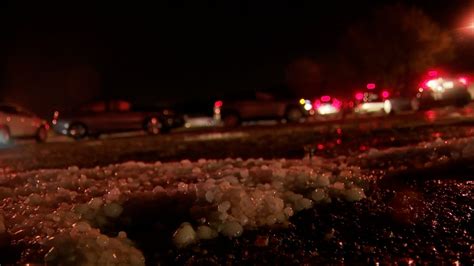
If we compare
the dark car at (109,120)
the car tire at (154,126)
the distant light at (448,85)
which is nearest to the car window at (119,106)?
the dark car at (109,120)

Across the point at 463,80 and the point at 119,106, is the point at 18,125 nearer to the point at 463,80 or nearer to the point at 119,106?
the point at 119,106

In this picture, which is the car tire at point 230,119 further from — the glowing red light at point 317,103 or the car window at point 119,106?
the glowing red light at point 317,103

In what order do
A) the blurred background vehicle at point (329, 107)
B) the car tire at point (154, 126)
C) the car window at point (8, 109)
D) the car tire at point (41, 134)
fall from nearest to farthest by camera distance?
the car window at point (8, 109) → the car tire at point (41, 134) → the car tire at point (154, 126) → the blurred background vehicle at point (329, 107)

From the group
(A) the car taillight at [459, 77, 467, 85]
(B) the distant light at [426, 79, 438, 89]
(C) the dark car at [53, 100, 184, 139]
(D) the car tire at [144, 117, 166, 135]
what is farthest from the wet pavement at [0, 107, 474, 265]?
(C) the dark car at [53, 100, 184, 139]

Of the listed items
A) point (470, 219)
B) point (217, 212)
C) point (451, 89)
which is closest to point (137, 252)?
point (217, 212)

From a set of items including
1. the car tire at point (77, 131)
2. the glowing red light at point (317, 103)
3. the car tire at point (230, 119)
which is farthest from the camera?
the glowing red light at point (317, 103)

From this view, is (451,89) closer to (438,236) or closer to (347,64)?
(438,236)

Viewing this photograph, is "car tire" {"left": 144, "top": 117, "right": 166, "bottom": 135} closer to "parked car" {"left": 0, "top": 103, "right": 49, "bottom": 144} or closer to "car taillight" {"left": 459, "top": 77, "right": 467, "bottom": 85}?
Result: "parked car" {"left": 0, "top": 103, "right": 49, "bottom": 144}
